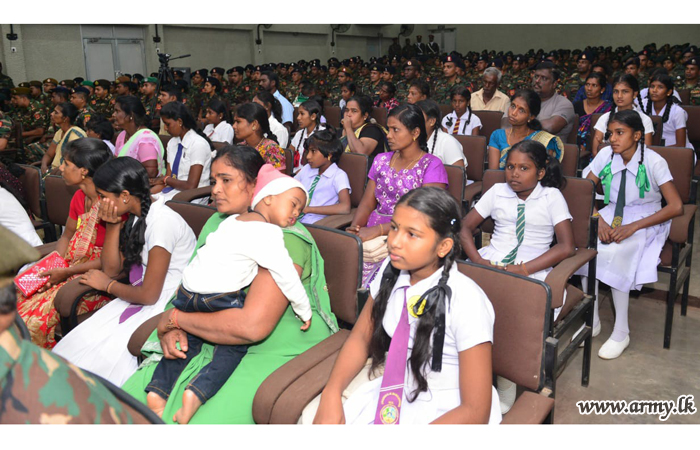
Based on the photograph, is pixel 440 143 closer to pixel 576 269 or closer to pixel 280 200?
pixel 576 269

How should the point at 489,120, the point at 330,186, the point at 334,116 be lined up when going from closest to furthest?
the point at 330,186 < the point at 489,120 < the point at 334,116

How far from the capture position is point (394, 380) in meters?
1.44

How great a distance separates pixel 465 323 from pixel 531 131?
8.00 feet

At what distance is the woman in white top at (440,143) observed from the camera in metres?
3.50

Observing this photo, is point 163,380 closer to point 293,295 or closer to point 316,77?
point 293,295

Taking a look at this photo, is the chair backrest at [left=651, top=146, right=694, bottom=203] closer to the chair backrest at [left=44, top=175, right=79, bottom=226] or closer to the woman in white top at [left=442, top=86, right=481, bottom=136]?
the woman in white top at [left=442, top=86, right=481, bottom=136]

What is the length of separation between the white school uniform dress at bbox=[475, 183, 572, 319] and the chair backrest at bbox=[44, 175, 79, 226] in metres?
2.42

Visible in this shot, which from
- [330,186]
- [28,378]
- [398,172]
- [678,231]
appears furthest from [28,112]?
[28,378]

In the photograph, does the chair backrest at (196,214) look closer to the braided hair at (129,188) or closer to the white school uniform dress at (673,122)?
the braided hair at (129,188)

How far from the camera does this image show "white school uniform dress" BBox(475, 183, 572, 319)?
2395 millimetres

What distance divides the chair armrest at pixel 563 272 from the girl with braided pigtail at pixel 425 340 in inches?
26.6

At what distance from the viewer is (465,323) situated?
53.2 inches

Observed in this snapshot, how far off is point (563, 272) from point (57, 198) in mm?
2900

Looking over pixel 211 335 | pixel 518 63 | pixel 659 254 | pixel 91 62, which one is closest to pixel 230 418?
pixel 211 335
